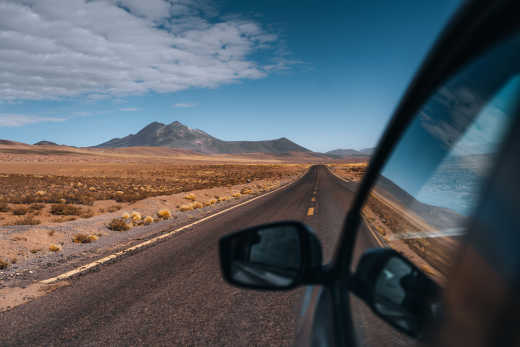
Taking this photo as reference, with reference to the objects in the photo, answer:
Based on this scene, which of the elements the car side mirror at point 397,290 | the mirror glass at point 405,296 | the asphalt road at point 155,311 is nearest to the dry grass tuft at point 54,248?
the asphalt road at point 155,311

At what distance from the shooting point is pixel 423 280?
1056 mm

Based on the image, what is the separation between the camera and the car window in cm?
72

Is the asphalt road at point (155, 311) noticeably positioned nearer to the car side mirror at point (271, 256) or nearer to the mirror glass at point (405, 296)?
the car side mirror at point (271, 256)

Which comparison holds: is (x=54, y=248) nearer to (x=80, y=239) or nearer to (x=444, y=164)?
(x=80, y=239)

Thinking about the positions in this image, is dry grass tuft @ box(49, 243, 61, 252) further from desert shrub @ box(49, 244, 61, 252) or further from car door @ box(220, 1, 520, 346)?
car door @ box(220, 1, 520, 346)

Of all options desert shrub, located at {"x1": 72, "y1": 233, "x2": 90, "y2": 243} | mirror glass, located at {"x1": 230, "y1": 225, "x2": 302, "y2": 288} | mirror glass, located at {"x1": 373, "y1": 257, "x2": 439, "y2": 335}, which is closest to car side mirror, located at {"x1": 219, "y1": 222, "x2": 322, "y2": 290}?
mirror glass, located at {"x1": 230, "y1": 225, "x2": 302, "y2": 288}

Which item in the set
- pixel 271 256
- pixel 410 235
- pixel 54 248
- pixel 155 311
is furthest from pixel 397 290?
pixel 54 248

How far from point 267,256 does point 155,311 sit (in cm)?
243

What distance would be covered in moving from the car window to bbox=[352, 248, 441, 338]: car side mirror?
52 millimetres

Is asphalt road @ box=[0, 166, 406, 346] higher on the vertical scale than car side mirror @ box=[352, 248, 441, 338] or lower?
lower

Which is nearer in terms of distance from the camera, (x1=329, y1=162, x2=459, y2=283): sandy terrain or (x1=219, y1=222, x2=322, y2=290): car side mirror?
(x1=329, y1=162, x2=459, y2=283): sandy terrain

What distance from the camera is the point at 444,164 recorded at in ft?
3.64

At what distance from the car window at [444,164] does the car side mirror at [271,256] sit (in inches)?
10.1

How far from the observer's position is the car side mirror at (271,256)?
154 centimetres
